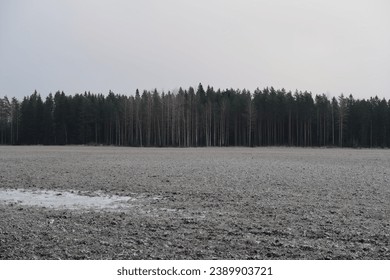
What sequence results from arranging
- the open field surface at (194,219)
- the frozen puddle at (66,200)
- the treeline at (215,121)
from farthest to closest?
the treeline at (215,121)
the frozen puddle at (66,200)
the open field surface at (194,219)

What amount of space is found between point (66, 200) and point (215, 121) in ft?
280

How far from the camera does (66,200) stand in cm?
1430

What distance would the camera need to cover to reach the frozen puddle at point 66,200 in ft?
42.9

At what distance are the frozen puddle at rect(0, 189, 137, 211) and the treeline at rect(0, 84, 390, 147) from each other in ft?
255

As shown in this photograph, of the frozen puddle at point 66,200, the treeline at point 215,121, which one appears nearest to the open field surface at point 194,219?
the frozen puddle at point 66,200

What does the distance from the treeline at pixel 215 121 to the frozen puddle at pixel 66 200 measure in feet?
255

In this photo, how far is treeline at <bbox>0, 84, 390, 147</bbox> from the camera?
9825cm

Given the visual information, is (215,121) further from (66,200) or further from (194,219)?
(194,219)

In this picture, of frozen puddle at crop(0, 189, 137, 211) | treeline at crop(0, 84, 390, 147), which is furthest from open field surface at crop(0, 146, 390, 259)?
treeline at crop(0, 84, 390, 147)

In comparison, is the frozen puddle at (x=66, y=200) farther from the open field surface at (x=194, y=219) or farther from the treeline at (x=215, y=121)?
the treeline at (x=215, y=121)

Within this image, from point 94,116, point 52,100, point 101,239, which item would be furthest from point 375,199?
point 52,100

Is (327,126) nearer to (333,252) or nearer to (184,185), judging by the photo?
(184,185)

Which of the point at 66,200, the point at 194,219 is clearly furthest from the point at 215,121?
the point at 194,219
